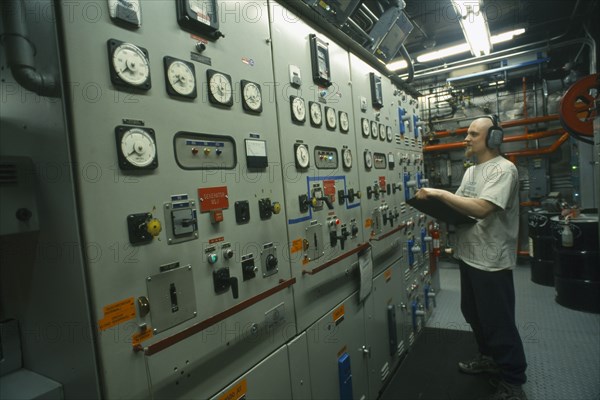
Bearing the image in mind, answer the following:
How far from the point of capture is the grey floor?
241 centimetres

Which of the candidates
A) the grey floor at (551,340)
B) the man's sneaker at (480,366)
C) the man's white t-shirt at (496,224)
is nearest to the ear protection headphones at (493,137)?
the man's white t-shirt at (496,224)

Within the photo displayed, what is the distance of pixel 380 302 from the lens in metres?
2.62

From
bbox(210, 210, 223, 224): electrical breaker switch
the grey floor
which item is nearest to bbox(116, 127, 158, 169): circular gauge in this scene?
bbox(210, 210, 223, 224): electrical breaker switch

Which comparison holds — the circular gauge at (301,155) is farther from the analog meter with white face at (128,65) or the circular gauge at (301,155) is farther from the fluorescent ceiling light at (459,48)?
the fluorescent ceiling light at (459,48)

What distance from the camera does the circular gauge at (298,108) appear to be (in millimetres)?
1706

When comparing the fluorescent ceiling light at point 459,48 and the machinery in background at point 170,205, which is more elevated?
the fluorescent ceiling light at point 459,48

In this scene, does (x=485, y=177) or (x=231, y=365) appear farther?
(x=485, y=177)

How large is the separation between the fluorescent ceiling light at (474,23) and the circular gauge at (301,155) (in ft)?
8.29

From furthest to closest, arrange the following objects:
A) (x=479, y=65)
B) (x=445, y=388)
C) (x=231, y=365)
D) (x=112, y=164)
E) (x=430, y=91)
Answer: (x=430, y=91)
(x=479, y=65)
(x=445, y=388)
(x=231, y=365)
(x=112, y=164)

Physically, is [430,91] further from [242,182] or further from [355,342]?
[242,182]

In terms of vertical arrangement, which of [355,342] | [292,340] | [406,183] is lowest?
[355,342]

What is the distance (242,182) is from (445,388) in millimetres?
2377

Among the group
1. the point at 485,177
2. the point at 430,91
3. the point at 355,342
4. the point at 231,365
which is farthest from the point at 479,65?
the point at 231,365

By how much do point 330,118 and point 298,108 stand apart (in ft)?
1.23
